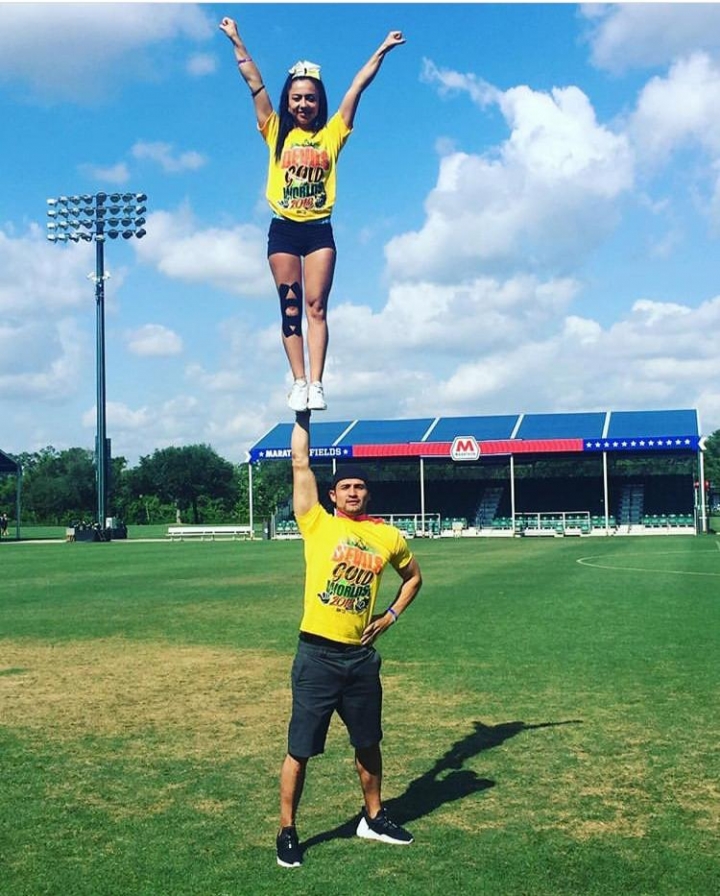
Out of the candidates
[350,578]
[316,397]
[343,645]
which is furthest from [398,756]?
[316,397]

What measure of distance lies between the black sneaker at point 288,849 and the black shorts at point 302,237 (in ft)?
12.4

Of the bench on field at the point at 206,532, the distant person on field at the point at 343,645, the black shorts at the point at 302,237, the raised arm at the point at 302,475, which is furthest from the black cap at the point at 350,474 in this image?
the bench on field at the point at 206,532

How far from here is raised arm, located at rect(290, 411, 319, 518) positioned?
657cm

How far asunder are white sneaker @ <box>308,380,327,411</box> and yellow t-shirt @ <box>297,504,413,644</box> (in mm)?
881

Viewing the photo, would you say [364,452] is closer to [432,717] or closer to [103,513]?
[103,513]

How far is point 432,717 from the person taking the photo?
9.88 metres

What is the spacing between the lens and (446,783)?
7.64 metres

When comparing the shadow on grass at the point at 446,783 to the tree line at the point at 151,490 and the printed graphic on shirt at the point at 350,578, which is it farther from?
the tree line at the point at 151,490

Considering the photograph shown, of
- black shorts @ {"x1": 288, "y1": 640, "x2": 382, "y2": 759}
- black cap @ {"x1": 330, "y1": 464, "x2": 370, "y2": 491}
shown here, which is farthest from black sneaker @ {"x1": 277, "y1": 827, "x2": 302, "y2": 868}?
black cap @ {"x1": 330, "y1": 464, "x2": 370, "y2": 491}

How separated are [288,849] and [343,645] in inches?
48.0

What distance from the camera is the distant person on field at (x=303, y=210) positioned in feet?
23.2

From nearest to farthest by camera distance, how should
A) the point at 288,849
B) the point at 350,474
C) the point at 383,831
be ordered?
the point at 288,849 → the point at 383,831 → the point at 350,474

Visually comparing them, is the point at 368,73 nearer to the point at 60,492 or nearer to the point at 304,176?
the point at 304,176

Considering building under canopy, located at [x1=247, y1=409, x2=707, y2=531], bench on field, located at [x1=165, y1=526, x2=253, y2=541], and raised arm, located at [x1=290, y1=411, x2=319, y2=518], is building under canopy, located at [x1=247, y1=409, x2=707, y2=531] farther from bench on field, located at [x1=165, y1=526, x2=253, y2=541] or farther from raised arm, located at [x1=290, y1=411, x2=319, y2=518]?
raised arm, located at [x1=290, y1=411, x2=319, y2=518]
